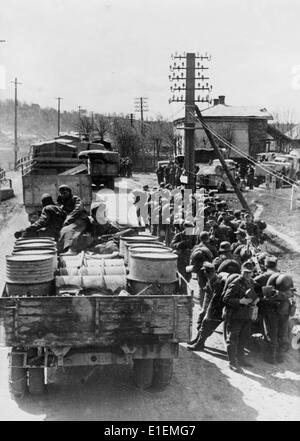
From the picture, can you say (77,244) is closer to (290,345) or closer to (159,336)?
(159,336)

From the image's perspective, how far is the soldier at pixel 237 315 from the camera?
775cm

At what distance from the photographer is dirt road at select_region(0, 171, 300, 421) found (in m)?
6.17

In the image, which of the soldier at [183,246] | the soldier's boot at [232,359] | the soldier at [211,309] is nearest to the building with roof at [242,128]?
the soldier at [183,246]

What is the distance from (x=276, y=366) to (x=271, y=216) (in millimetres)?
12869

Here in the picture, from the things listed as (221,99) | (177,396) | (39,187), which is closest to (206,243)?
(177,396)

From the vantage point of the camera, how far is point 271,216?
67.0ft

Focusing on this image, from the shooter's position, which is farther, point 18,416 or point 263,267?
point 263,267

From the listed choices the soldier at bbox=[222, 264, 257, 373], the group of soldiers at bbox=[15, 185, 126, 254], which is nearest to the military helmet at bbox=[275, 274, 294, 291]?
the soldier at bbox=[222, 264, 257, 373]

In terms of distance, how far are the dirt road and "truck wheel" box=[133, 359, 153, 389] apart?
0.32 ft

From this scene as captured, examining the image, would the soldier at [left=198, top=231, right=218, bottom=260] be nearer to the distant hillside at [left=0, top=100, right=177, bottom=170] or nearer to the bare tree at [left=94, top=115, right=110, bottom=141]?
the distant hillside at [left=0, top=100, right=177, bottom=170]

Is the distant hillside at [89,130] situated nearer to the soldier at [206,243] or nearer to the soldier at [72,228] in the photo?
the soldier at [206,243]

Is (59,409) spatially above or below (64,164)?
below
